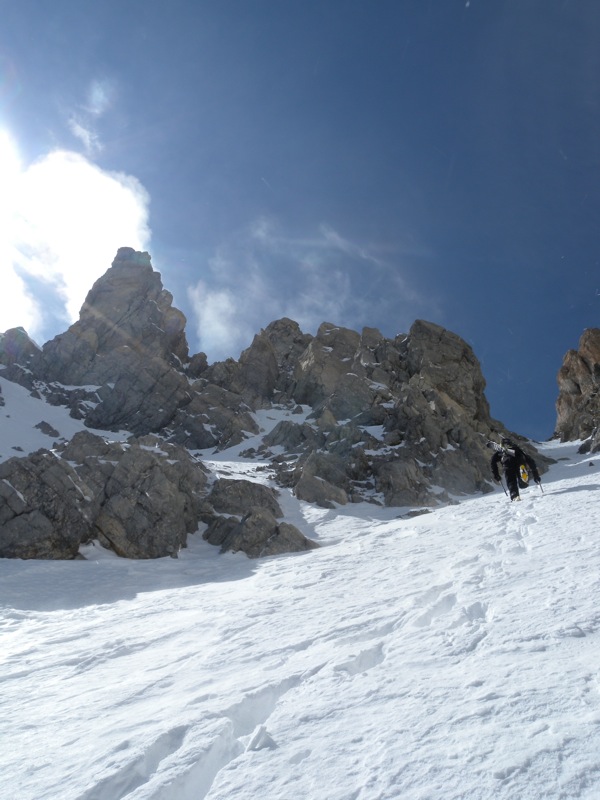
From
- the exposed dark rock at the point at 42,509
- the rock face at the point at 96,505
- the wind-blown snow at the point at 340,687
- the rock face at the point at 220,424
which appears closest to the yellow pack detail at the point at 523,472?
the wind-blown snow at the point at 340,687

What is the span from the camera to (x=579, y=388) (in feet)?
303

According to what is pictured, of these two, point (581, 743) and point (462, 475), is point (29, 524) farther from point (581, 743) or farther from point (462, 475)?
point (462, 475)

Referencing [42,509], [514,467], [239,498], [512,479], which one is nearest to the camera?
[512,479]

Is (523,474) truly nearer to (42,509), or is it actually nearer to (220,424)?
(42,509)

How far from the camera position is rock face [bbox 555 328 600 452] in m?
82.9

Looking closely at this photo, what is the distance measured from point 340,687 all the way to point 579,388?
99888mm

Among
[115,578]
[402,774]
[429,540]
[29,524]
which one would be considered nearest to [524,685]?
[402,774]

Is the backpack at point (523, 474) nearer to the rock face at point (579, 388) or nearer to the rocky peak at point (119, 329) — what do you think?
the rock face at point (579, 388)

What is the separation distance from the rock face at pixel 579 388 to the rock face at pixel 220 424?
594mm

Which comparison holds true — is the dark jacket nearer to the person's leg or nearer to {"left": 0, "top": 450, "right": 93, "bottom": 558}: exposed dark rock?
the person's leg

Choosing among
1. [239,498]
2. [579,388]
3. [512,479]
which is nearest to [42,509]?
[239,498]

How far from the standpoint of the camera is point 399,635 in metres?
7.14

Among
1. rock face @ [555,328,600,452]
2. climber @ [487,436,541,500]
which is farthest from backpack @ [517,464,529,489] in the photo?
rock face @ [555,328,600,452]

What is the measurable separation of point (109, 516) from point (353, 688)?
73.8ft
